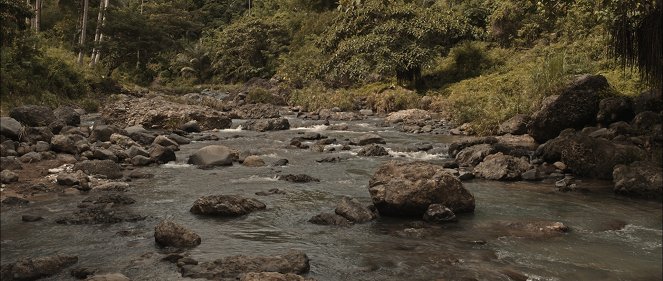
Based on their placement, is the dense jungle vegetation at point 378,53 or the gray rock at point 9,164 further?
the dense jungle vegetation at point 378,53

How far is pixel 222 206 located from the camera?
9.40 meters

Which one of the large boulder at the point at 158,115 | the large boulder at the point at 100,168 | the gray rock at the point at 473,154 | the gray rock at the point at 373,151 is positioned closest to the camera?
the large boulder at the point at 100,168

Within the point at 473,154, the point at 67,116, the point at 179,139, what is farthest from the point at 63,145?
the point at 473,154

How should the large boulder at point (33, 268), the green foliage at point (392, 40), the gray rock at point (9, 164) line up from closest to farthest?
1. the large boulder at point (33, 268)
2. the gray rock at point (9, 164)
3. the green foliage at point (392, 40)

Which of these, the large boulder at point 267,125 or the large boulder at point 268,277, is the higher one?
the large boulder at point 268,277

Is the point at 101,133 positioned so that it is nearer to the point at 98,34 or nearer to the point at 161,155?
the point at 161,155

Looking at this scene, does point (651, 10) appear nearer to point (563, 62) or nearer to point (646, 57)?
point (646, 57)

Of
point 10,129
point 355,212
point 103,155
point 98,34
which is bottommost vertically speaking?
point 103,155

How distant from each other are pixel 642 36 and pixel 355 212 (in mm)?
7428

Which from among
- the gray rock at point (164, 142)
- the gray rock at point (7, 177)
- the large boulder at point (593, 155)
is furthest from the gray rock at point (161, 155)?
the large boulder at point (593, 155)

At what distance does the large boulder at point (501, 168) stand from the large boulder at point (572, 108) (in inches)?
113

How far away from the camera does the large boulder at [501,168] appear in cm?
1255

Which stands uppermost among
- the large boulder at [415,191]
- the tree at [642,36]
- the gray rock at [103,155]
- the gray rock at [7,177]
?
the tree at [642,36]

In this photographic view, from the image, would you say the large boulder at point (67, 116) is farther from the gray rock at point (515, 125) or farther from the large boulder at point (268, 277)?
the large boulder at point (268, 277)
